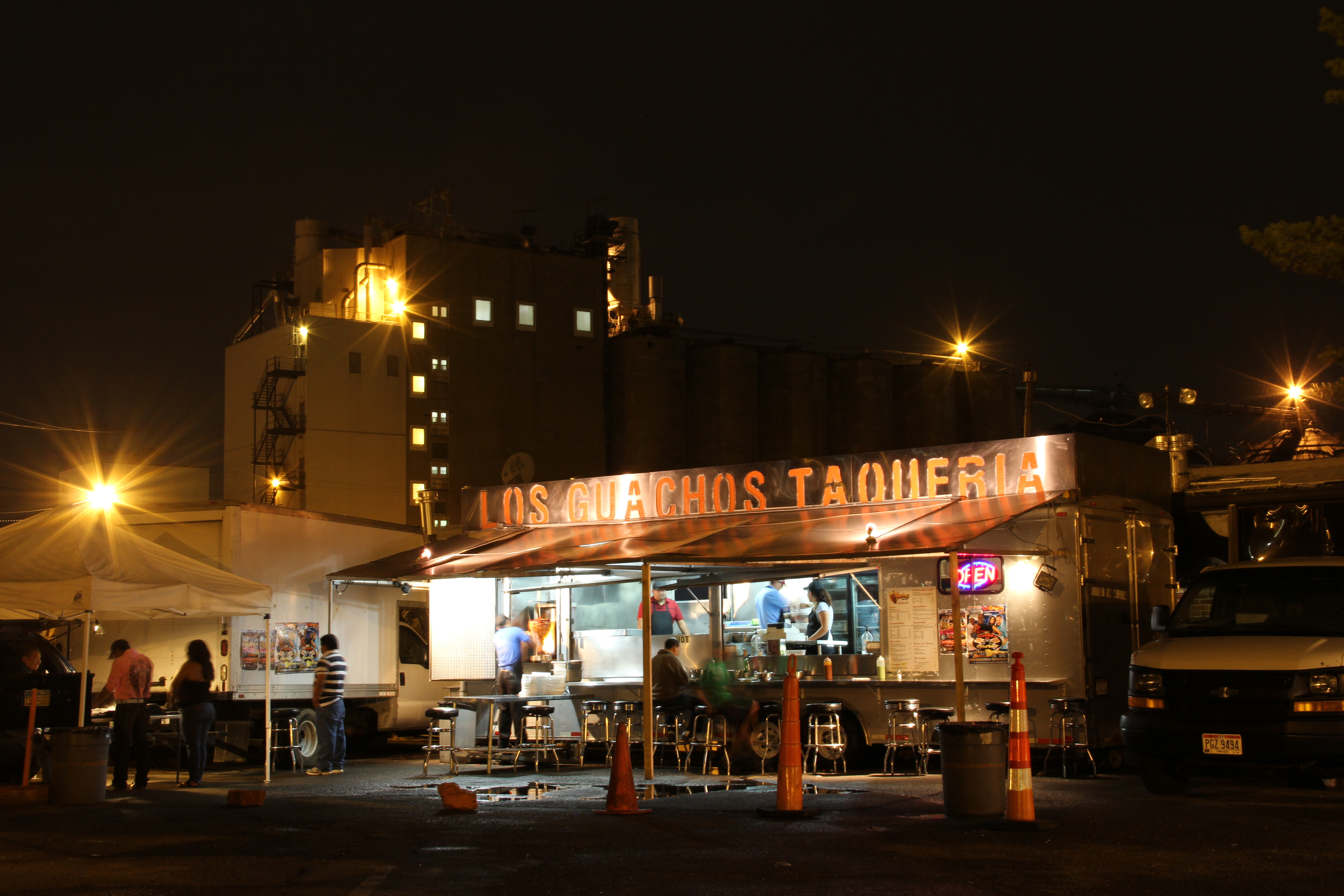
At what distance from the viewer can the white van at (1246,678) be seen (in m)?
10.7

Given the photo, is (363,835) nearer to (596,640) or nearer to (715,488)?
(715,488)

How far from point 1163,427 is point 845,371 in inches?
623

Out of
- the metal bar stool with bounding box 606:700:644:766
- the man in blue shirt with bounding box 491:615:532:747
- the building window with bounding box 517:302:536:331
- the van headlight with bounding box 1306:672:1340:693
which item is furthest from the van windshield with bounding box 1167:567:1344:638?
the building window with bounding box 517:302:536:331

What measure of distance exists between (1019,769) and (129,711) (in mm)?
10200

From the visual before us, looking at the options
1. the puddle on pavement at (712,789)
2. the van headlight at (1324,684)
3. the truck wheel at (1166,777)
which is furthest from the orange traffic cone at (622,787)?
the van headlight at (1324,684)

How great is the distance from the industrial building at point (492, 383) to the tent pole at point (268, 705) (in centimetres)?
3490

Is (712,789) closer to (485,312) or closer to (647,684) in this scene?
(647,684)

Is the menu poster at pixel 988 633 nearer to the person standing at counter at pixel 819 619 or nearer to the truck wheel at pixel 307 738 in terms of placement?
the person standing at counter at pixel 819 619

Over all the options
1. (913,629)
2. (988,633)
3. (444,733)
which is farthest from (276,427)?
(988,633)

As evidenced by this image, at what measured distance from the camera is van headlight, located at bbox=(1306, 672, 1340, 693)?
10648mm

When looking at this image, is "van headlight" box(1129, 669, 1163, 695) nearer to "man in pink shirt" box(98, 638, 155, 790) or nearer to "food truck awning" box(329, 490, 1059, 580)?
"food truck awning" box(329, 490, 1059, 580)

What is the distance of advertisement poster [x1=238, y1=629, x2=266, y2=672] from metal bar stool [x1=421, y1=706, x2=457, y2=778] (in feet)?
8.11

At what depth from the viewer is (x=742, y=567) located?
17.6 meters

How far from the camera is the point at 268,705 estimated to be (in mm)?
14930
